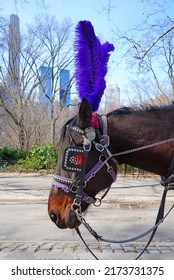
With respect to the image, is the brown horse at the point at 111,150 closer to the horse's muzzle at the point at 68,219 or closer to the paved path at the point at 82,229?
the horse's muzzle at the point at 68,219

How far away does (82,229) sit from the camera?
6.71 meters

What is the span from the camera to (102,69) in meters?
2.50

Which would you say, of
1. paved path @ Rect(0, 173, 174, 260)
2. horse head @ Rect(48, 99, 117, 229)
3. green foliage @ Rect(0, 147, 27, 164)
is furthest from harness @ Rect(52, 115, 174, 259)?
green foliage @ Rect(0, 147, 27, 164)

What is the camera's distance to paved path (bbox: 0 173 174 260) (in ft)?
16.6

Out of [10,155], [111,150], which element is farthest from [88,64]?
[10,155]

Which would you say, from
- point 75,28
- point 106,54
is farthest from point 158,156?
point 75,28

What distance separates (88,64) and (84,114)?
0.48m

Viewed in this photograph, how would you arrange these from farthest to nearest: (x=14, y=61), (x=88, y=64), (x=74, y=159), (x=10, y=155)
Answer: (x=14, y=61) → (x=10, y=155) → (x=88, y=64) → (x=74, y=159)

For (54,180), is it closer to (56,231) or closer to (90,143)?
(90,143)

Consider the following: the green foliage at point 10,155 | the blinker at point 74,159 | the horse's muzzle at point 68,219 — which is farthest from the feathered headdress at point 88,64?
the green foliage at point 10,155

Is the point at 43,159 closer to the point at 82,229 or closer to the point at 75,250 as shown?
the point at 82,229

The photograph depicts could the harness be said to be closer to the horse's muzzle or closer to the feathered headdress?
the horse's muzzle

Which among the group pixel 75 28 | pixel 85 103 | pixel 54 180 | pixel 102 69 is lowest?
pixel 54 180

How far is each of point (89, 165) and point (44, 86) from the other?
32158 millimetres
